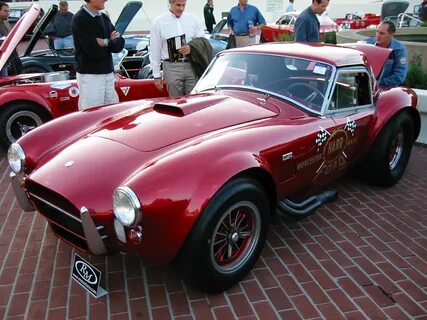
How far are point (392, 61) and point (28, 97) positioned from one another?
441 centimetres

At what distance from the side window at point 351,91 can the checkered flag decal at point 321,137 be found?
1.04 ft

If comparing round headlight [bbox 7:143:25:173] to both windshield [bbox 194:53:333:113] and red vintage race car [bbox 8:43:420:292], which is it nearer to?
red vintage race car [bbox 8:43:420:292]

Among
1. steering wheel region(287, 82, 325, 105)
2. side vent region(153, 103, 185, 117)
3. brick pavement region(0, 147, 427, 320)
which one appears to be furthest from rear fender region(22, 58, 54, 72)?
steering wheel region(287, 82, 325, 105)

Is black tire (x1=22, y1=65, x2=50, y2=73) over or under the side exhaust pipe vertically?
over

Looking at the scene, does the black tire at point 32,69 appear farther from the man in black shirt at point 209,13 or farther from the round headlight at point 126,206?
the man in black shirt at point 209,13

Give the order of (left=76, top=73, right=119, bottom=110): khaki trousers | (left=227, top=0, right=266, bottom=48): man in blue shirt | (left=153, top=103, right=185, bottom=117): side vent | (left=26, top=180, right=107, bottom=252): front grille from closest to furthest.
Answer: (left=26, top=180, right=107, bottom=252): front grille → (left=153, top=103, right=185, bottom=117): side vent → (left=76, top=73, right=119, bottom=110): khaki trousers → (left=227, top=0, right=266, bottom=48): man in blue shirt

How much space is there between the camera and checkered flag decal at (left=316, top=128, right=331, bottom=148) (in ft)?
10.8

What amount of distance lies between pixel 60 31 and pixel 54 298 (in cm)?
718

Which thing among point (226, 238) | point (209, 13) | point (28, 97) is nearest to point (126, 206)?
point (226, 238)

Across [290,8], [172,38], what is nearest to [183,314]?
[172,38]

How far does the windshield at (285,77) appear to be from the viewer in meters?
3.57

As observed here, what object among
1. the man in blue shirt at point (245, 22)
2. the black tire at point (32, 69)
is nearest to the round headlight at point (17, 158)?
the black tire at point (32, 69)

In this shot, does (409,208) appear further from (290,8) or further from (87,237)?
(290,8)

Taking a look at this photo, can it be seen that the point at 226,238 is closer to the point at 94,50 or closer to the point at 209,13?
the point at 94,50
